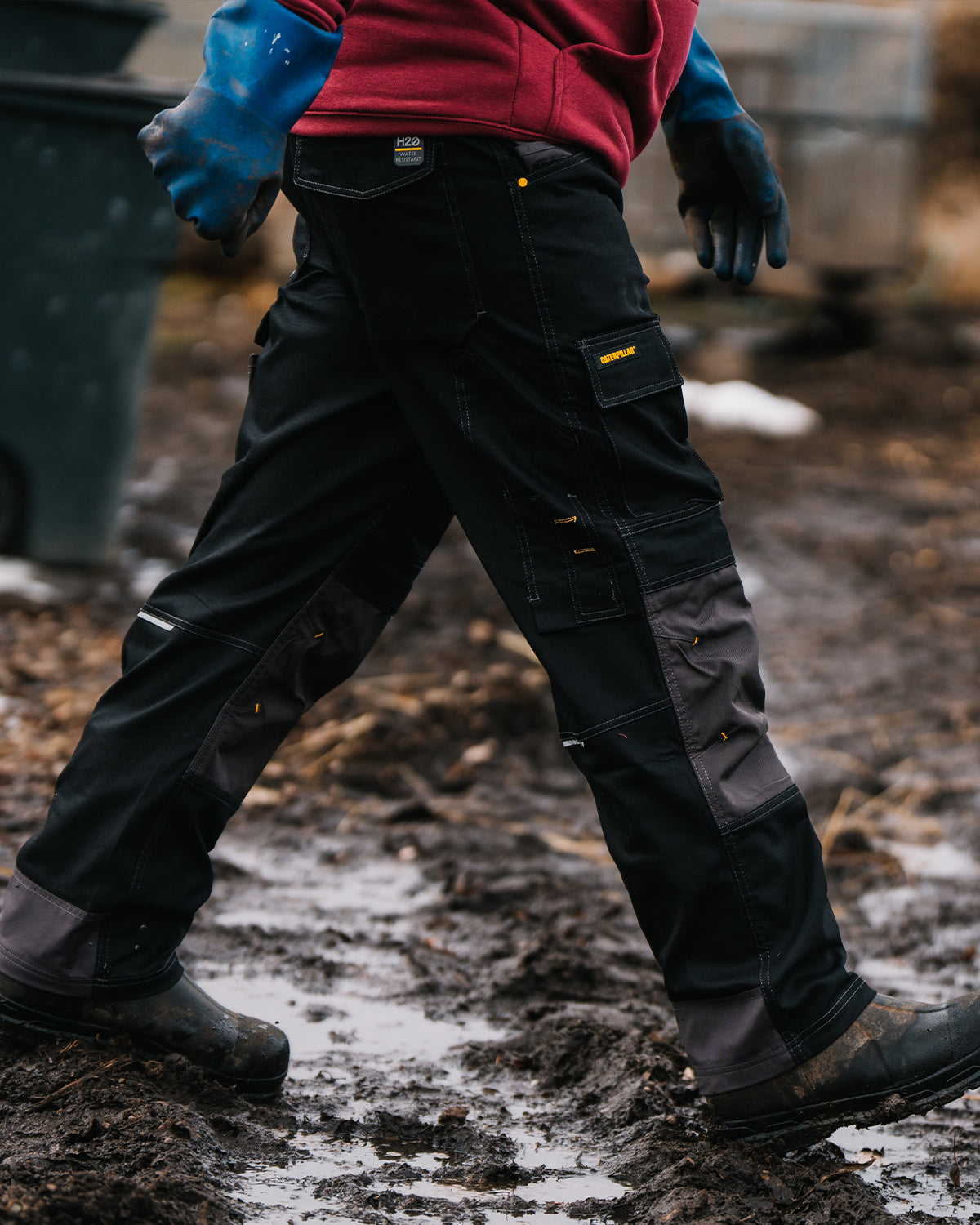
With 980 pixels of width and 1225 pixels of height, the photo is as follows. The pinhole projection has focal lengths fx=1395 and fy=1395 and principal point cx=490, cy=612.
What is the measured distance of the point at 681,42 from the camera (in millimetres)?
1623

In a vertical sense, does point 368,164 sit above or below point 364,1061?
above

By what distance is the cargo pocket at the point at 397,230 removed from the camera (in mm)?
1496

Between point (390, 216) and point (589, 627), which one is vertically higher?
point (390, 216)

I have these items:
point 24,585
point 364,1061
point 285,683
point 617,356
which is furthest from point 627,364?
point 24,585

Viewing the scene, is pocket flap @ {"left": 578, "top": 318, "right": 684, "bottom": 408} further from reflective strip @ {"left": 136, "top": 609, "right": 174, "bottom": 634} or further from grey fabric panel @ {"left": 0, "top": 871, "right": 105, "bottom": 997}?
grey fabric panel @ {"left": 0, "top": 871, "right": 105, "bottom": 997}

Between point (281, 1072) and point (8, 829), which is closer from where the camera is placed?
point (281, 1072)

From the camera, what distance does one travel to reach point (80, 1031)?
69.4 inches

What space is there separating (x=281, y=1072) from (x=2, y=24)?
2.96 metres

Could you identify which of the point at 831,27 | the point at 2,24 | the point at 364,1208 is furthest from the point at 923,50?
the point at 364,1208

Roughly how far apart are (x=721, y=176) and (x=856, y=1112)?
1.21m

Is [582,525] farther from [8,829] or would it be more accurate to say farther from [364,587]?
[8,829]

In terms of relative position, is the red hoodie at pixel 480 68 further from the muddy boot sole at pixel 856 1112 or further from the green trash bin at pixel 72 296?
the green trash bin at pixel 72 296

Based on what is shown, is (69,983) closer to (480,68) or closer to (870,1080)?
(870,1080)

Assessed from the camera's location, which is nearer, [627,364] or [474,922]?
[627,364]
